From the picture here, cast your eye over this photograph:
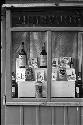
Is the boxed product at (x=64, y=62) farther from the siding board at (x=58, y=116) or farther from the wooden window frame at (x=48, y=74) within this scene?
the siding board at (x=58, y=116)

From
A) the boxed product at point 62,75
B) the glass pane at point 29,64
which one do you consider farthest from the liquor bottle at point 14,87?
the boxed product at point 62,75

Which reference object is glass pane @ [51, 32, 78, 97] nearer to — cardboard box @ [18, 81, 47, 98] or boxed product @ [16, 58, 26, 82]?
cardboard box @ [18, 81, 47, 98]

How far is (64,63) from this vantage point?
580cm

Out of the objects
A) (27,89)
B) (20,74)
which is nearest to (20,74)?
(20,74)

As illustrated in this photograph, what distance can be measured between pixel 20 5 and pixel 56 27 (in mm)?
678

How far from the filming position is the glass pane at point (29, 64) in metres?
5.70

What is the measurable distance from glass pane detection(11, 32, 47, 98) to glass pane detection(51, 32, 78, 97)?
17 centimetres

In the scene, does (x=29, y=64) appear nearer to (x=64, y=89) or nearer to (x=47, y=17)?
(x=64, y=89)

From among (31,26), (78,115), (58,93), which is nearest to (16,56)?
(31,26)

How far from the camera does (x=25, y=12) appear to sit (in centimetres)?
565

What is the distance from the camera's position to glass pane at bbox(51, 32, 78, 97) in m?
5.70

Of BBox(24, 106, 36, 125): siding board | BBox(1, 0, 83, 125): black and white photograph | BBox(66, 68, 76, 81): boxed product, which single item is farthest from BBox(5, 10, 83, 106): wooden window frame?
BBox(66, 68, 76, 81): boxed product

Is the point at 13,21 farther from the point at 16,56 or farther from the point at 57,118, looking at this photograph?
the point at 57,118

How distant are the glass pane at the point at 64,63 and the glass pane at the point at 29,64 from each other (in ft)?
0.56
